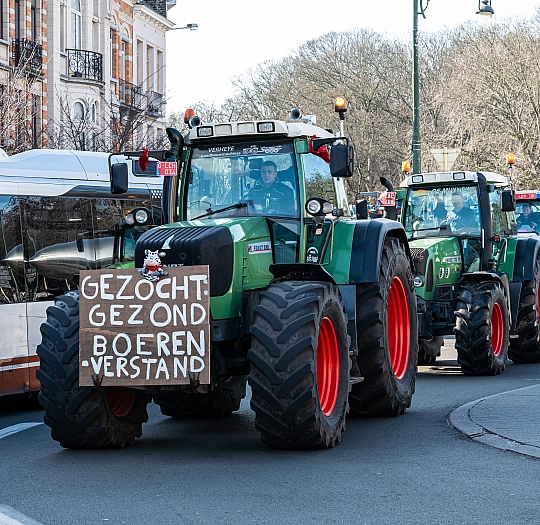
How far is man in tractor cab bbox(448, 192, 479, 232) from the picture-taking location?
15914mm

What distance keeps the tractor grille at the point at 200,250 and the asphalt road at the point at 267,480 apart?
52.7 inches

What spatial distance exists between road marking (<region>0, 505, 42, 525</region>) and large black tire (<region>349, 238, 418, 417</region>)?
417cm

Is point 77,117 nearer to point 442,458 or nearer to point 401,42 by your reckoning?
point 401,42

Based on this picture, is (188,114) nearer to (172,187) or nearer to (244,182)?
(172,187)

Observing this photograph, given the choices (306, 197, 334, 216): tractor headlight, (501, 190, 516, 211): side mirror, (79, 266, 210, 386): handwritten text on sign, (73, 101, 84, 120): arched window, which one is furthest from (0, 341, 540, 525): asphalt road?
(73, 101, 84, 120): arched window

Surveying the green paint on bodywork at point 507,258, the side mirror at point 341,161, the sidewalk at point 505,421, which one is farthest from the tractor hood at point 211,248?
the green paint on bodywork at point 507,258

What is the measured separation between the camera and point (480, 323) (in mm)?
14492

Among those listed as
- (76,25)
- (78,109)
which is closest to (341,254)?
(78,109)

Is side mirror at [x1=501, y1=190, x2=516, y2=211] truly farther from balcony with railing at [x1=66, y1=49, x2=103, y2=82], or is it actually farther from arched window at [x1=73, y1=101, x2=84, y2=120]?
balcony with railing at [x1=66, y1=49, x2=103, y2=82]

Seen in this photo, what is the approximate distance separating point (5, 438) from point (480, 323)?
6.32 metres

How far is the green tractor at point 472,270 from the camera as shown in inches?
580

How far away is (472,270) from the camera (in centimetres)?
1579

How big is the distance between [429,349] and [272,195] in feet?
22.5

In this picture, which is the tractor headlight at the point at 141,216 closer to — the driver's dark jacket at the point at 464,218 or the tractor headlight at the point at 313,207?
the tractor headlight at the point at 313,207
